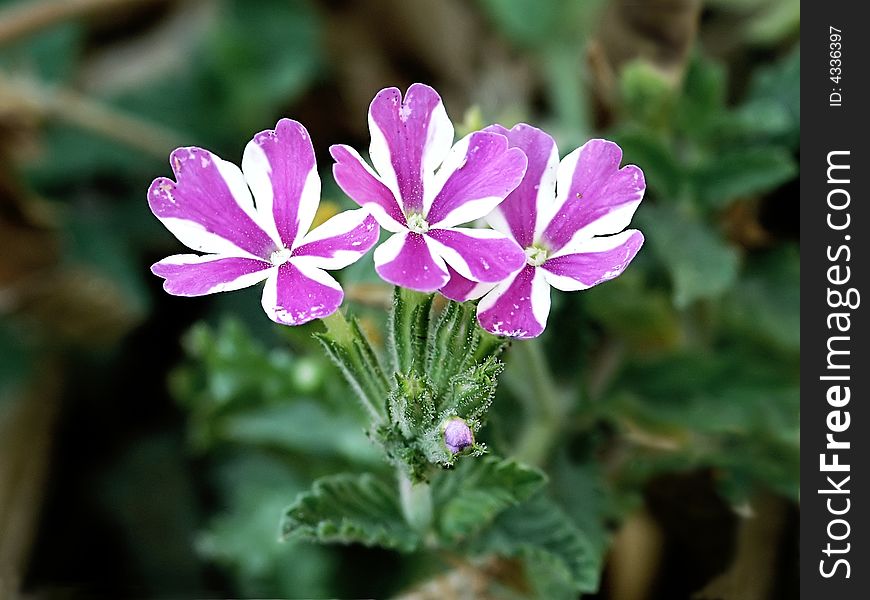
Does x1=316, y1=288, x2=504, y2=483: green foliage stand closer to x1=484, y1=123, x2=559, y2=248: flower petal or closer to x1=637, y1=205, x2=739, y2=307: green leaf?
x1=484, y1=123, x2=559, y2=248: flower petal

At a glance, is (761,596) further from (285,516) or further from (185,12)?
(185,12)

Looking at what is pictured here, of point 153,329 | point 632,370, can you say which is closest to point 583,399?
point 632,370

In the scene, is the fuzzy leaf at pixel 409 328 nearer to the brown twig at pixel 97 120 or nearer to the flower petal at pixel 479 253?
the flower petal at pixel 479 253

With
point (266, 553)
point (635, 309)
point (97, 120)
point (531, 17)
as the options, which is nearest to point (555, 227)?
point (635, 309)

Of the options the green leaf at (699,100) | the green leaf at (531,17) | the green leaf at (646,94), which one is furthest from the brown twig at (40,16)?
the green leaf at (699,100)

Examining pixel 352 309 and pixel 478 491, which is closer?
pixel 478 491

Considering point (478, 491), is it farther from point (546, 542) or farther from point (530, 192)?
point (530, 192)
